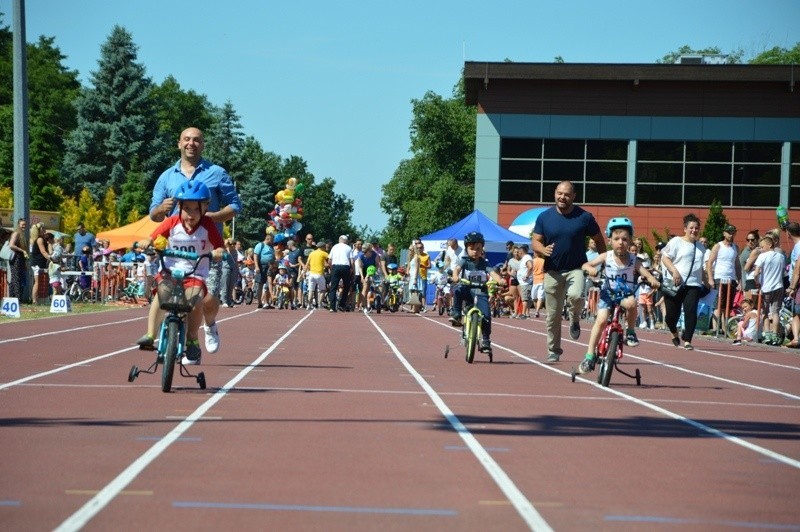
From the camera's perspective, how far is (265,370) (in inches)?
584

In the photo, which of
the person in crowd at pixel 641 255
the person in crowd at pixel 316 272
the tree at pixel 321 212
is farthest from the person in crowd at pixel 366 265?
the tree at pixel 321 212

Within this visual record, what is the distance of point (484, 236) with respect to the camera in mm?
45344

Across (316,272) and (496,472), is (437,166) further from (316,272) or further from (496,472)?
(496,472)

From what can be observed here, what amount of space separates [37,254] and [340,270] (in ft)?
25.1

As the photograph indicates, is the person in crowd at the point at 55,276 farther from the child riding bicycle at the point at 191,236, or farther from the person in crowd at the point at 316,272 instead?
the child riding bicycle at the point at 191,236

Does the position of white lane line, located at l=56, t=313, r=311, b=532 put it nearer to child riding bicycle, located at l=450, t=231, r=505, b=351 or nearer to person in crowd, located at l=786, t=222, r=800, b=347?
child riding bicycle, located at l=450, t=231, r=505, b=351

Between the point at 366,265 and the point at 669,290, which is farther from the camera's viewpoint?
the point at 366,265

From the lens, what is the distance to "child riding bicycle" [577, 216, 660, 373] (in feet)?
46.1

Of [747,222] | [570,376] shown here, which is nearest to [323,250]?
[570,376]

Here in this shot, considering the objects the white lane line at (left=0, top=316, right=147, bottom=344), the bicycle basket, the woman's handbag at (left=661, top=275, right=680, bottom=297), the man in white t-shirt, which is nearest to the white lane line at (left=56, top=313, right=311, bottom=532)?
the bicycle basket

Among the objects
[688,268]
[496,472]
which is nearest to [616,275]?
[496,472]

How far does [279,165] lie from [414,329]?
533ft

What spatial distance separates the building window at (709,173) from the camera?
6144 centimetres

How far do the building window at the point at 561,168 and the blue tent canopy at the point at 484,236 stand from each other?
15378mm
